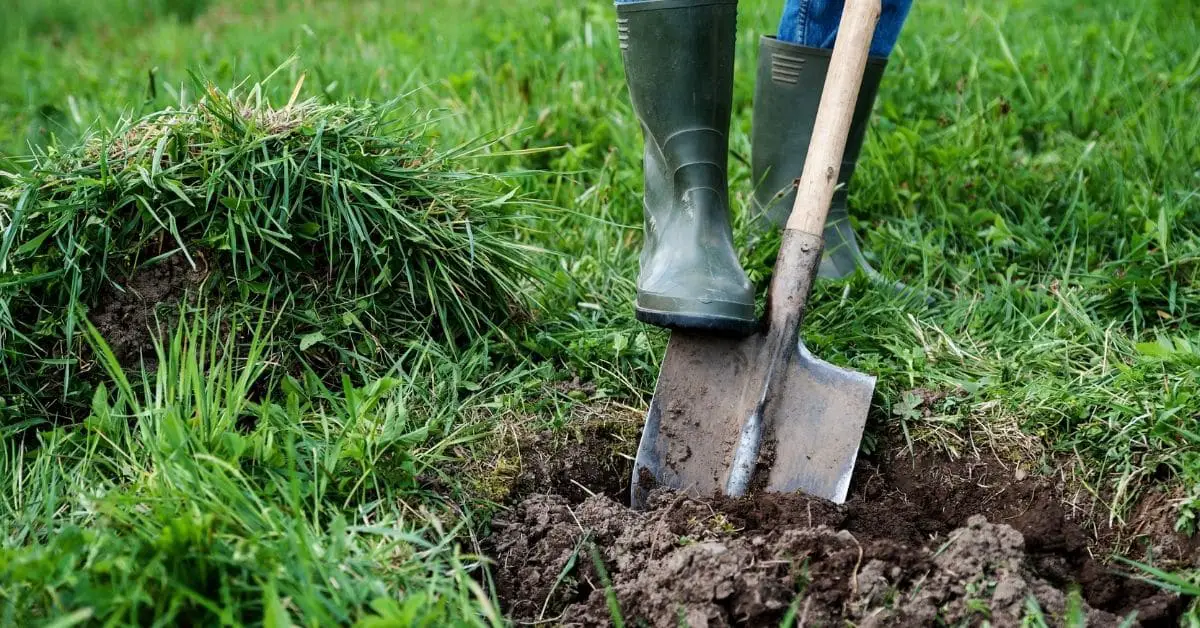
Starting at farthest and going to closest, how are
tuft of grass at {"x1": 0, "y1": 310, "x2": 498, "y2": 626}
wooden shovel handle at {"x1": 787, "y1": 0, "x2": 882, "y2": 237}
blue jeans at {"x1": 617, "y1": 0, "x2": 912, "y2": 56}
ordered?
blue jeans at {"x1": 617, "y1": 0, "x2": 912, "y2": 56}
wooden shovel handle at {"x1": 787, "y1": 0, "x2": 882, "y2": 237}
tuft of grass at {"x1": 0, "y1": 310, "x2": 498, "y2": 626}

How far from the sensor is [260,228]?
1.90m

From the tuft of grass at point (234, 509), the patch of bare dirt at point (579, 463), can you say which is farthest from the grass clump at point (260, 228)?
the patch of bare dirt at point (579, 463)

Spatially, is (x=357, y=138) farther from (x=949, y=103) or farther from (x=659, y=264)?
(x=949, y=103)

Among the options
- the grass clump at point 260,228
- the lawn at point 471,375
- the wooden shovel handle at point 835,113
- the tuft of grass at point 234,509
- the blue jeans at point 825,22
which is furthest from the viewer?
the blue jeans at point 825,22

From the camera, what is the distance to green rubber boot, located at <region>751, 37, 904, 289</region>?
7.73ft

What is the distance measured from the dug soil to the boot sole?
0.31 metres

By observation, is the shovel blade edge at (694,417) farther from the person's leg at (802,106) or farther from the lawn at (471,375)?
the person's leg at (802,106)

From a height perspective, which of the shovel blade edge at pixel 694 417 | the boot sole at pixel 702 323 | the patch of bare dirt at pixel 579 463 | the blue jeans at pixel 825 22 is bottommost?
the patch of bare dirt at pixel 579 463

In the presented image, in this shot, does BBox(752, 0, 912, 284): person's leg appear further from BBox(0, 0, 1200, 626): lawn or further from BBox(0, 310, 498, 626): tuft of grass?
BBox(0, 310, 498, 626): tuft of grass

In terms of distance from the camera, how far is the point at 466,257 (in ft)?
6.89

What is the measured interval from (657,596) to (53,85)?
3.36 metres

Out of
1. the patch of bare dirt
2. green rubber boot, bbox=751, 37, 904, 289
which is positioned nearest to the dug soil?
the patch of bare dirt

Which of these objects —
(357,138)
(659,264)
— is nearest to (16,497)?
(357,138)

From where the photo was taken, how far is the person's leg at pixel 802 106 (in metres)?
2.31
